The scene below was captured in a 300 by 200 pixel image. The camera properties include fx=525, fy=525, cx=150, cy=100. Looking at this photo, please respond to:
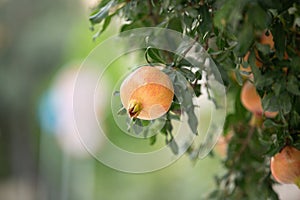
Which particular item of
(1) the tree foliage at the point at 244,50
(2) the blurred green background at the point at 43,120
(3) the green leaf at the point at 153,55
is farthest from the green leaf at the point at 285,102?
(2) the blurred green background at the point at 43,120

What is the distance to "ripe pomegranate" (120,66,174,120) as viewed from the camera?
38 centimetres

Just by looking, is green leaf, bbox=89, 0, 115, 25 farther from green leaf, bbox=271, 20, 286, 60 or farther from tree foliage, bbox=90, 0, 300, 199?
green leaf, bbox=271, 20, 286, 60

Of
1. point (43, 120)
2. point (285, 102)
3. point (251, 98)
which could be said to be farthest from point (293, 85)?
point (43, 120)

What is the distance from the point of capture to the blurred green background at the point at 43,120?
1.54 metres

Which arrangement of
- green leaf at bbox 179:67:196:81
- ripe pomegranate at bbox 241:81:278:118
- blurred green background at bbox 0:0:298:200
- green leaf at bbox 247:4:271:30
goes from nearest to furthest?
green leaf at bbox 247:4:271:30 → green leaf at bbox 179:67:196:81 → ripe pomegranate at bbox 241:81:278:118 → blurred green background at bbox 0:0:298:200

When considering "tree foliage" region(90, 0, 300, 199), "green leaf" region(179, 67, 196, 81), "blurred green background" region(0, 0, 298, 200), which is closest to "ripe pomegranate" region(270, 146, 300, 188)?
"tree foliage" region(90, 0, 300, 199)

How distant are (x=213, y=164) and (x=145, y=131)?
0.79 metres

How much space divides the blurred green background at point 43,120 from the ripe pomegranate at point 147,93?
110 cm

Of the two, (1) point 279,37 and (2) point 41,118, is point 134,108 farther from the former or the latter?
(2) point 41,118

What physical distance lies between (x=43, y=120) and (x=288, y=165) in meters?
1.22

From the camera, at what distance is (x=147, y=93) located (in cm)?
38

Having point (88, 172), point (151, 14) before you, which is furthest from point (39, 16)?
point (151, 14)

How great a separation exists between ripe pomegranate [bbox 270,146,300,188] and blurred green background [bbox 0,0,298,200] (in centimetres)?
103

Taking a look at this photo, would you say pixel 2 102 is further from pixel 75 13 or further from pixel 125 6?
pixel 125 6
